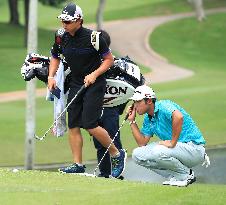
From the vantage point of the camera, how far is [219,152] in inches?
734

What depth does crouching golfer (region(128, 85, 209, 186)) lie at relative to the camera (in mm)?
9750

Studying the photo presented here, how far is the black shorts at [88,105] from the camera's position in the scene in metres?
10.7

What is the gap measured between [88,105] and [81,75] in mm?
409

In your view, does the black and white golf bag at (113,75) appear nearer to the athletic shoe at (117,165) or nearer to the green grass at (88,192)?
the athletic shoe at (117,165)

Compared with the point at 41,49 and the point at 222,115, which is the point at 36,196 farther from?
the point at 41,49

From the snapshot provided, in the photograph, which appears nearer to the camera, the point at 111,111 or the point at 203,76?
the point at 111,111

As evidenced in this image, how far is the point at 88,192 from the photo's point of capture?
876cm

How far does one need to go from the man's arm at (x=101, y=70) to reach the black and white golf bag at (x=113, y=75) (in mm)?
650

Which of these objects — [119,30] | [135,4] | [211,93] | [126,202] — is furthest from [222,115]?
[135,4]

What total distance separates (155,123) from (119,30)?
4539 cm

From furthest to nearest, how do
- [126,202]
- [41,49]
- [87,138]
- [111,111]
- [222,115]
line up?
[41,49], [222,115], [87,138], [111,111], [126,202]

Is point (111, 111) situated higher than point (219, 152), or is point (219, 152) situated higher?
point (111, 111)

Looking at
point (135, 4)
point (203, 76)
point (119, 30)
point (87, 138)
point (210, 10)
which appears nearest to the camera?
point (87, 138)

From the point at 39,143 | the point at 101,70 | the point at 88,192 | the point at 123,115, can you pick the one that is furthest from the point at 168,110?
the point at 123,115
